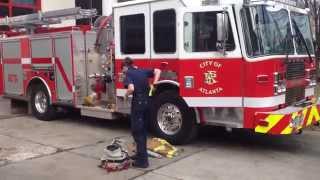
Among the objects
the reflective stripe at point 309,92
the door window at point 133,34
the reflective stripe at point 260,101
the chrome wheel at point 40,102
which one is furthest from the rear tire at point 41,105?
the reflective stripe at point 309,92

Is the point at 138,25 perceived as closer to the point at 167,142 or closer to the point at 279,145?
the point at 167,142

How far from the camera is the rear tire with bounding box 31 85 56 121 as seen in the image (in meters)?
11.9

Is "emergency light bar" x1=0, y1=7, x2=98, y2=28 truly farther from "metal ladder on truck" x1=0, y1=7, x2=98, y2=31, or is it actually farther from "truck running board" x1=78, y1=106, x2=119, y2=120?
"truck running board" x1=78, y1=106, x2=119, y2=120

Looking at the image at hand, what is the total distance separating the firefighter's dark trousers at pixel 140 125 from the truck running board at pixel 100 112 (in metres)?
2.72

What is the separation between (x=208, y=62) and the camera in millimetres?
8133

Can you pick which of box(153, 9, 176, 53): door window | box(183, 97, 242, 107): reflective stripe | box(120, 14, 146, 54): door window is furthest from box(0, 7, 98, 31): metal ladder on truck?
box(183, 97, 242, 107): reflective stripe

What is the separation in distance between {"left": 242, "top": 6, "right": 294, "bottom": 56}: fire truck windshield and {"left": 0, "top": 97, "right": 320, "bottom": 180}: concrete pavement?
5.54 ft

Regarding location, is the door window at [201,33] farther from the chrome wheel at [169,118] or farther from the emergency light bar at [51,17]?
the emergency light bar at [51,17]

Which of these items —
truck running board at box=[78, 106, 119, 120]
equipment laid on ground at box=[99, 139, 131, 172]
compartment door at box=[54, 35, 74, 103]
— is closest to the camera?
equipment laid on ground at box=[99, 139, 131, 172]

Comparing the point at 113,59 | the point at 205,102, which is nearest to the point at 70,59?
the point at 113,59

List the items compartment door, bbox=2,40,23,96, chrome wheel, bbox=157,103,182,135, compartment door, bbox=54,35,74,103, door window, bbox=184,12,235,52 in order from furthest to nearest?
compartment door, bbox=2,40,23,96
compartment door, bbox=54,35,74,103
chrome wheel, bbox=157,103,182,135
door window, bbox=184,12,235,52

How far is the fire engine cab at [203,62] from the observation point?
7.82m

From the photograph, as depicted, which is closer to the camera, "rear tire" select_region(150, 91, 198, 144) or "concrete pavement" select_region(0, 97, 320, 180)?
"concrete pavement" select_region(0, 97, 320, 180)

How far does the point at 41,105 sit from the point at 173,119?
4536mm
